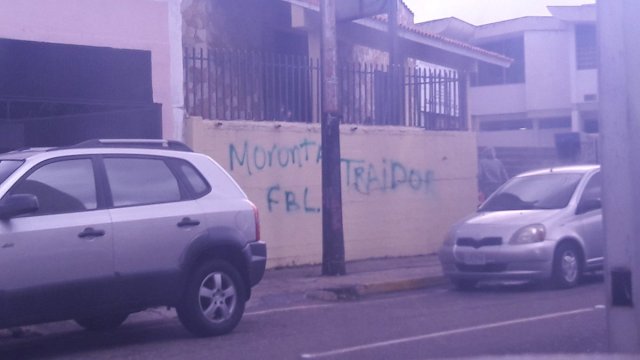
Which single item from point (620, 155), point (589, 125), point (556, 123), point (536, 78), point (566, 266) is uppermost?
point (536, 78)

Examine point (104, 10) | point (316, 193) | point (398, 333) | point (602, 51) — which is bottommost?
point (398, 333)

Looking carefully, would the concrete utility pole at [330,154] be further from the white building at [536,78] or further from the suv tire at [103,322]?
the white building at [536,78]

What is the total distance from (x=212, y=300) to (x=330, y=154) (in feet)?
17.1

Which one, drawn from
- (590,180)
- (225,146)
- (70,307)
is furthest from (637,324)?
(225,146)

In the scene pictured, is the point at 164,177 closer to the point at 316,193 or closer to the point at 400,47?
the point at 316,193

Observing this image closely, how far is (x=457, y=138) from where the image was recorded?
19359 mm

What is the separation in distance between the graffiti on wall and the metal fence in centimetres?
52

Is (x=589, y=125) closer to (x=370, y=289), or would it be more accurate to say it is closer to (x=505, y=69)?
(x=505, y=69)

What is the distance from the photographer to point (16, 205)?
873cm

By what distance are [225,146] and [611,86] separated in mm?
8655

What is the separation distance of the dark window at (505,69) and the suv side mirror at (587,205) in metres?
20.4

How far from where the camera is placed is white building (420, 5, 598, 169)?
108 ft

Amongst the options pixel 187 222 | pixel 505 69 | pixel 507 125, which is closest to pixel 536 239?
pixel 187 222

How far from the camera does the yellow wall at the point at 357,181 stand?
52.2 feet
